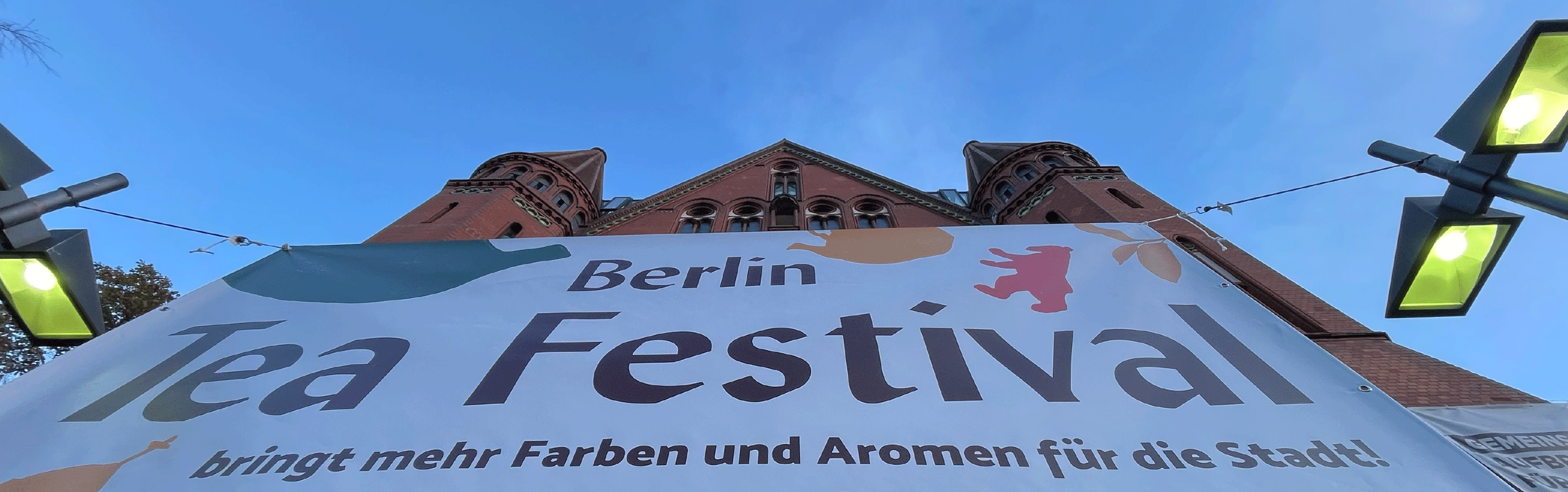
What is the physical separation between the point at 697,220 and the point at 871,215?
5.91 meters

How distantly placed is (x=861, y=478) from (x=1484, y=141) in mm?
4558

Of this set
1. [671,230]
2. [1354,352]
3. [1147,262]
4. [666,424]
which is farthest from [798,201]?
[666,424]

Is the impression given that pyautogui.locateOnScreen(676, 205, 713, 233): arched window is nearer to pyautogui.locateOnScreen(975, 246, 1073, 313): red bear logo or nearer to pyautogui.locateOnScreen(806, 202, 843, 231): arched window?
pyautogui.locateOnScreen(806, 202, 843, 231): arched window

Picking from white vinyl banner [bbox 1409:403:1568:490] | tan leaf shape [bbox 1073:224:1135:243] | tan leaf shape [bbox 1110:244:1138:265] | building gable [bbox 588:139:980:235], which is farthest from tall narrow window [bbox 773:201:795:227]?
white vinyl banner [bbox 1409:403:1568:490]

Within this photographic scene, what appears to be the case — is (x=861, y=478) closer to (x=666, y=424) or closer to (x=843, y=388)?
(x=843, y=388)

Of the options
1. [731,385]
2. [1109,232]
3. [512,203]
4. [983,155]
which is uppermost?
[983,155]

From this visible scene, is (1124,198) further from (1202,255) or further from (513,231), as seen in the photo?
(513,231)

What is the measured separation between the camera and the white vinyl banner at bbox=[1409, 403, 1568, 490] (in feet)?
19.9

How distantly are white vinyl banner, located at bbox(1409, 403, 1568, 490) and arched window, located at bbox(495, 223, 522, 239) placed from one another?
62.3 feet

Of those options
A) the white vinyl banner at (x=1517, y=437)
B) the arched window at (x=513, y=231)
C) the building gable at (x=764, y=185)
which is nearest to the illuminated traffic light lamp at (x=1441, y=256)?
the white vinyl banner at (x=1517, y=437)

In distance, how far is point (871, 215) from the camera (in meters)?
21.9

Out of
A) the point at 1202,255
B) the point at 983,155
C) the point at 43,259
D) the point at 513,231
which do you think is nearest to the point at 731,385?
the point at 43,259

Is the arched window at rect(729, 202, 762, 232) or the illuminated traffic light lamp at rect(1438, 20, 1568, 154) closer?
the illuminated traffic light lamp at rect(1438, 20, 1568, 154)

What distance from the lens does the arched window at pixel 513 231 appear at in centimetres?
1858
